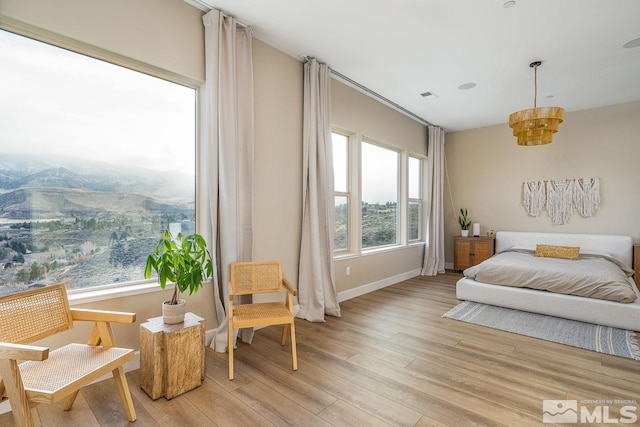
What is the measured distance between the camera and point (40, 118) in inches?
81.4

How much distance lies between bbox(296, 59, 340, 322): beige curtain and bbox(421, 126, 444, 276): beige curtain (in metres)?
3.06

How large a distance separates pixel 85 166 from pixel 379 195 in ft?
13.0

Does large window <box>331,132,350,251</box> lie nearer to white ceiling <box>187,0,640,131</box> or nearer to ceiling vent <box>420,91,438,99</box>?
white ceiling <box>187,0,640,131</box>

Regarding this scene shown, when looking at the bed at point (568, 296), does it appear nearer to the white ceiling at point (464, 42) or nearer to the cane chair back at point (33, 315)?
the white ceiling at point (464, 42)

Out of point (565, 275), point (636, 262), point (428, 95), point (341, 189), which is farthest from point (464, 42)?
point (636, 262)

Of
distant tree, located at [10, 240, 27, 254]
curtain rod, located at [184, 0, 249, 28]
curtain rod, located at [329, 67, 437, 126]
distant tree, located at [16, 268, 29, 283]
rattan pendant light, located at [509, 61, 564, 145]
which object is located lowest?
distant tree, located at [16, 268, 29, 283]

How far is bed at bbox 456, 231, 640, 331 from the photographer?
3252 mm

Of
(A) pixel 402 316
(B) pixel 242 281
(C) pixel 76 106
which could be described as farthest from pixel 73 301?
(A) pixel 402 316

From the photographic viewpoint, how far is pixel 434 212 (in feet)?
19.9

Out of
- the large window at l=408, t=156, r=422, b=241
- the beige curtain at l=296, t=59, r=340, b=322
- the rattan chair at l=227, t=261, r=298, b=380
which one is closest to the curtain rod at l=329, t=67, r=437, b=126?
the beige curtain at l=296, t=59, r=340, b=322

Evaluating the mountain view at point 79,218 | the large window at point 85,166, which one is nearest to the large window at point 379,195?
Result: the large window at point 85,166

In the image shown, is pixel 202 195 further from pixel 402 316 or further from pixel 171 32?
pixel 402 316

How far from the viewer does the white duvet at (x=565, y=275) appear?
3354 millimetres

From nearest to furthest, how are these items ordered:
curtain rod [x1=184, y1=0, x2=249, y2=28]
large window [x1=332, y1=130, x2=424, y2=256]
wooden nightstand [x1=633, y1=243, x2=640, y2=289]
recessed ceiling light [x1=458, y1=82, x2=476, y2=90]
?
curtain rod [x1=184, y1=0, x2=249, y2=28] → recessed ceiling light [x1=458, y1=82, x2=476, y2=90] → large window [x1=332, y1=130, x2=424, y2=256] → wooden nightstand [x1=633, y1=243, x2=640, y2=289]
